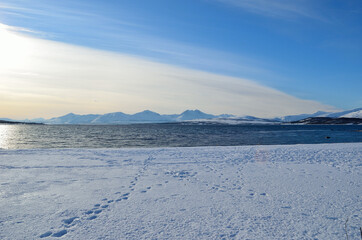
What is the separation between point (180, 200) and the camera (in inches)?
317

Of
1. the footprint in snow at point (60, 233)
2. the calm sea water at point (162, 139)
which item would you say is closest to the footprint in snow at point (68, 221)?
the footprint in snow at point (60, 233)

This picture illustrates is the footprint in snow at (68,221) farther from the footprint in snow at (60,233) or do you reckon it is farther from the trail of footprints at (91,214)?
the footprint in snow at (60,233)

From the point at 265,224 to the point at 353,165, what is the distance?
38.8ft

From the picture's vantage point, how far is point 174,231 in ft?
19.0

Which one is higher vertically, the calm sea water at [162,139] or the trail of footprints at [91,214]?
the trail of footprints at [91,214]

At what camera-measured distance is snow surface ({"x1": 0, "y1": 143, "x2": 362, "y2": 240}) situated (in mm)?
5844

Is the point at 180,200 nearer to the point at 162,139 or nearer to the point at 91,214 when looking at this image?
the point at 91,214

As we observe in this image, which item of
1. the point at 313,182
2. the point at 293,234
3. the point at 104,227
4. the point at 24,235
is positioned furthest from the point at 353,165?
the point at 24,235

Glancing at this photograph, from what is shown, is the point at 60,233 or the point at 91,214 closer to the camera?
the point at 60,233

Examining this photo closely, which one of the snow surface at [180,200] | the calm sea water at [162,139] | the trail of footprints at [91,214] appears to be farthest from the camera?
the calm sea water at [162,139]

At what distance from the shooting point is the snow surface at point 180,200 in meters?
5.84

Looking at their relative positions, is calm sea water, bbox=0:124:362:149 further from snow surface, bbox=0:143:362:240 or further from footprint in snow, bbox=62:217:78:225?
footprint in snow, bbox=62:217:78:225

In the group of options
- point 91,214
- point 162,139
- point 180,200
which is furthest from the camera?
point 162,139

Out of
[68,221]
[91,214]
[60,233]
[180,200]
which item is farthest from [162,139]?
[60,233]
